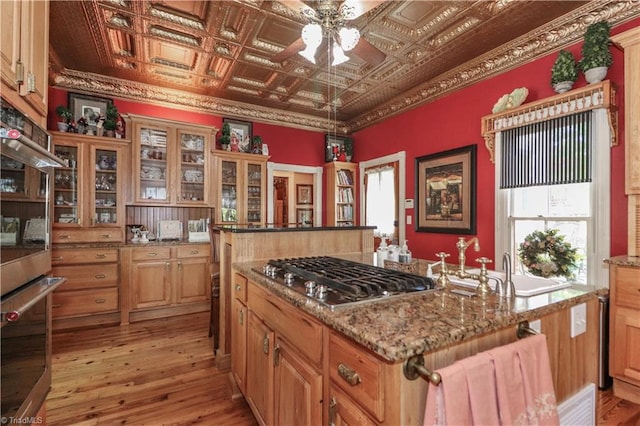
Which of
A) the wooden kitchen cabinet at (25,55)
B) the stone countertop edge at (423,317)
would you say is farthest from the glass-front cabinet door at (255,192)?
the stone countertop edge at (423,317)

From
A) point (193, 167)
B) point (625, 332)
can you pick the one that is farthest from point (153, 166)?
point (625, 332)

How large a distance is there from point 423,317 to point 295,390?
25.3 inches

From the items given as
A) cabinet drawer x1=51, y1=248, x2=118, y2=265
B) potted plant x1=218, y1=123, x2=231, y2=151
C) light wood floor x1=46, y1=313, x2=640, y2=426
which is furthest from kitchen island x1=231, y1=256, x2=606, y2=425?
potted plant x1=218, y1=123, x2=231, y2=151

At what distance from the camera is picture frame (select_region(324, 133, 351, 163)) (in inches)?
210

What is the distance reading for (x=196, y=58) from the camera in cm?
351

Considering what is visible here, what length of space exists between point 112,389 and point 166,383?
1.19 feet

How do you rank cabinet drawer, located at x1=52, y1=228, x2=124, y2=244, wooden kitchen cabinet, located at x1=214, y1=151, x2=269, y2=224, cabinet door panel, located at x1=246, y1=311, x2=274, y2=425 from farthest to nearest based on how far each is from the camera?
wooden kitchen cabinet, located at x1=214, y1=151, x2=269, y2=224, cabinet drawer, located at x1=52, y1=228, x2=124, y2=244, cabinet door panel, located at x1=246, y1=311, x2=274, y2=425

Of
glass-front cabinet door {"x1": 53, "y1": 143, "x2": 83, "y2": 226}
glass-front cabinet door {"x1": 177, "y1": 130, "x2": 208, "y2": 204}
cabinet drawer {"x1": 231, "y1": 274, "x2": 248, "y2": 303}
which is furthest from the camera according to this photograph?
glass-front cabinet door {"x1": 177, "y1": 130, "x2": 208, "y2": 204}

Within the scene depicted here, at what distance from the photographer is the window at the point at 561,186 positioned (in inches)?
96.3

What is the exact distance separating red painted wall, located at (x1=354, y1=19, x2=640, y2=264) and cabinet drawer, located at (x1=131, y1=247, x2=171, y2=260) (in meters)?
3.16

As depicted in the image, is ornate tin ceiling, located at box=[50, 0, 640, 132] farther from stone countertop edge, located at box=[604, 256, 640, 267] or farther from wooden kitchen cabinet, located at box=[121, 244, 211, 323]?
wooden kitchen cabinet, located at box=[121, 244, 211, 323]

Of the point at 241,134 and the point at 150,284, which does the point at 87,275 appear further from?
the point at 241,134

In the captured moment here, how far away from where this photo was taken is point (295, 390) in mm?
1251

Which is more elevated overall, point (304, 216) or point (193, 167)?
point (193, 167)
